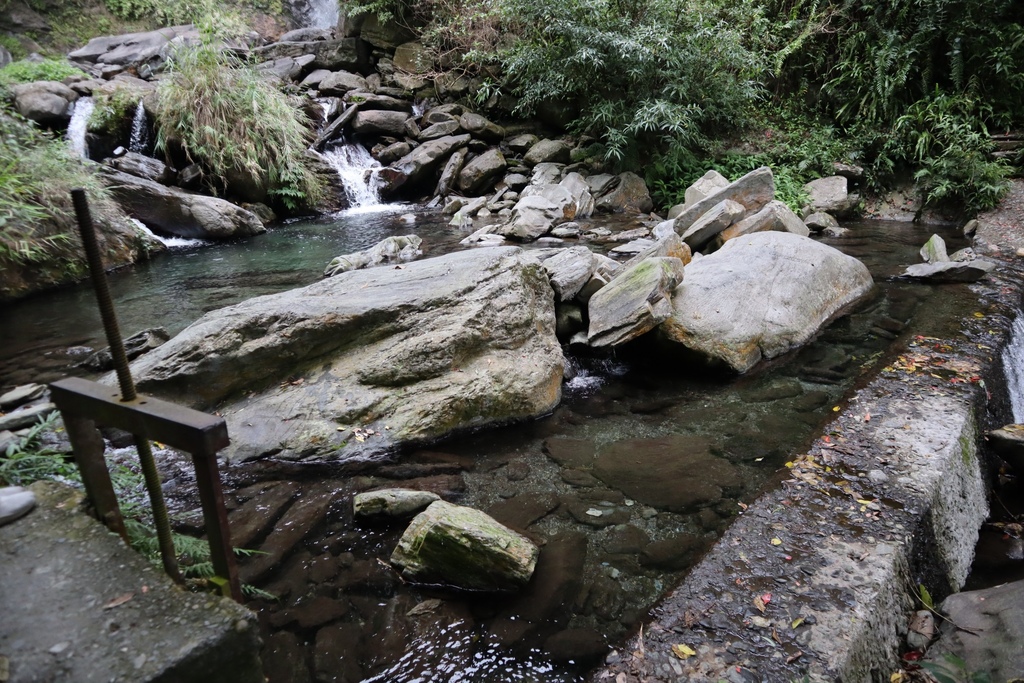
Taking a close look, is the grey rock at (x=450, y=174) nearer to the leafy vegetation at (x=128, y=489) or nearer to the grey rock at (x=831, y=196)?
the grey rock at (x=831, y=196)

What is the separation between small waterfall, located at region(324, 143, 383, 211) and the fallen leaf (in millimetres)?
10704

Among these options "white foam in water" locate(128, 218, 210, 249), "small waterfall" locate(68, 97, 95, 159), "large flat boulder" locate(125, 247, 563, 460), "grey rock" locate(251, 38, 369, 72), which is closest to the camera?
"large flat boulder" locate(125, 247, 563, 460)

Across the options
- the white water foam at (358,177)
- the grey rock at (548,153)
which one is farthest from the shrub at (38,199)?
the grey rock at (548,153)

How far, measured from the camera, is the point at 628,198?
10312mm

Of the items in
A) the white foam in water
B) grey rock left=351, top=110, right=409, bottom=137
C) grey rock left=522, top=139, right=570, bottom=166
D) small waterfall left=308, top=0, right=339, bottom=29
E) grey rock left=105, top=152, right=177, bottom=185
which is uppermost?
small waterfall left=308, top=0, right=339, bottom=29

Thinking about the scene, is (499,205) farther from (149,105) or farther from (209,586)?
(209,586)

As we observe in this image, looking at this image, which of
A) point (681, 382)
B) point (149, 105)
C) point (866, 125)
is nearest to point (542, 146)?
point (866, 125)

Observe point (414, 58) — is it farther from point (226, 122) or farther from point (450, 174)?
point (226, 122)

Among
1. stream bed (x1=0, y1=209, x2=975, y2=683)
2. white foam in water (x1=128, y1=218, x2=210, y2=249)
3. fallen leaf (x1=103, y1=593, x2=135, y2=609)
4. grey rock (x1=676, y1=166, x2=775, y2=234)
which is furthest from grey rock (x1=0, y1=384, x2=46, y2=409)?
grey rock (x1=676, y1=166, x2=775, y2=234)

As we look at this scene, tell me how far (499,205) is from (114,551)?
9601mm

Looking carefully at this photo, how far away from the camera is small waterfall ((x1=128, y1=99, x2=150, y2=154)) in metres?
9.88

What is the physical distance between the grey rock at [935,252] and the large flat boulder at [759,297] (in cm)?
137

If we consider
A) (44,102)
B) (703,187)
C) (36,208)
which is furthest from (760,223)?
(44,102)

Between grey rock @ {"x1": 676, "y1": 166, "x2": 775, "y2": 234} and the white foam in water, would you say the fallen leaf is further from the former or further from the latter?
the white foam in water
